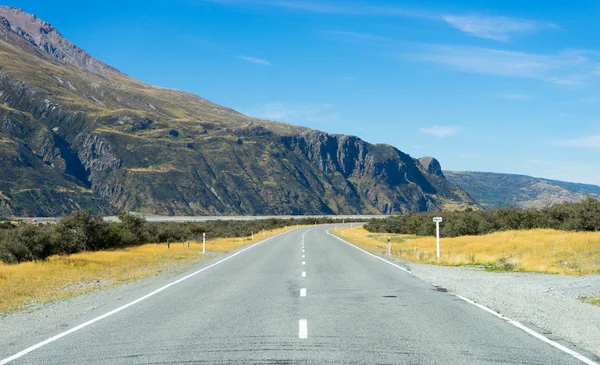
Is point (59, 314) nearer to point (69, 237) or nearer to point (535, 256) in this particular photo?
point (535, 256)

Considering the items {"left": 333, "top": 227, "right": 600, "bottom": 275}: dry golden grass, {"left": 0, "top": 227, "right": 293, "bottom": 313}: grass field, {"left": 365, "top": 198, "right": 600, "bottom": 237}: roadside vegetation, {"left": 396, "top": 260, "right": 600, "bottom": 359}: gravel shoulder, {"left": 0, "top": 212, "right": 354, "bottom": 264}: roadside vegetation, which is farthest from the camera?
{"left": 365, "top": 198, "right": 600, "bottom": 237}: roadside vegetation

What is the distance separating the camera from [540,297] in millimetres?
13438

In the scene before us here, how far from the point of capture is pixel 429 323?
9.62 m

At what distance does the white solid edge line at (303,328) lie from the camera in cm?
842

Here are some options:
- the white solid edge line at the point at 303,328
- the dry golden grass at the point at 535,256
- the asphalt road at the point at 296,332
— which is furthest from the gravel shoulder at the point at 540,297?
the white solid edge line at the point at 303,328

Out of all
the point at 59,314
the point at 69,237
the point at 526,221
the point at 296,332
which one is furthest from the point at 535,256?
the point at 526,221

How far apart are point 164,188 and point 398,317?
168321mm

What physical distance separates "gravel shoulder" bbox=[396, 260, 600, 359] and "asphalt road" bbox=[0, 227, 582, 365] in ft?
2.31

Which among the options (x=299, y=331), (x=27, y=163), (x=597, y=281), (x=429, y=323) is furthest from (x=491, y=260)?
(x=27, y=163)

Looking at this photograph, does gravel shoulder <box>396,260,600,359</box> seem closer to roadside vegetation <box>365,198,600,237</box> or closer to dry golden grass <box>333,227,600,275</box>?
dry golden grass <box>333,227,600,275</box>

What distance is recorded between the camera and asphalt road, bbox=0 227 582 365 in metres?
7.09

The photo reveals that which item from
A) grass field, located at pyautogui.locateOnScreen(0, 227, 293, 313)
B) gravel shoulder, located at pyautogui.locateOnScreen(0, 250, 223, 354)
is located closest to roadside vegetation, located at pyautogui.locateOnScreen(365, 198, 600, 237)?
grass field, located at pyautogui.locateOnScreen(0, 227, 293, 313)

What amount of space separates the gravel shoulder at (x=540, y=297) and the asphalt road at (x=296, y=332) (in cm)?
70

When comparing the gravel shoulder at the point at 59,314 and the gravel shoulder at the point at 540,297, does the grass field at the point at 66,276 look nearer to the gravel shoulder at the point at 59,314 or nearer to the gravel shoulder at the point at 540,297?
the gravel shoulder at the point at 59,314
